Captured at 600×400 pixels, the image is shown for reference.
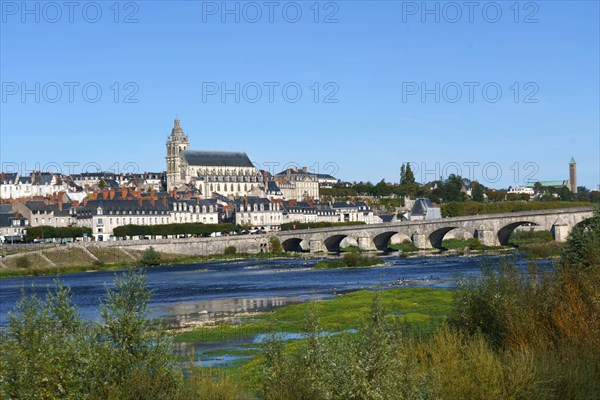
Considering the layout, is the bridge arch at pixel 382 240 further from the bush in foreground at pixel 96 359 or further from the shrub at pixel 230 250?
the bush in foreground at pixel 96 359

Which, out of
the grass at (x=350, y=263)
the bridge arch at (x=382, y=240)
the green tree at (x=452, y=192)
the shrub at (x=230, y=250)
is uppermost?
the green tree at (x=452, y=192)

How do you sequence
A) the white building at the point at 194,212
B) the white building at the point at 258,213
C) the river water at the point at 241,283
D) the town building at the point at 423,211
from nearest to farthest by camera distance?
the river water at the point at 241,283 < the white building at the point at 194,212 < the white building at the point at 258,213 < the town building at the point at 423,211

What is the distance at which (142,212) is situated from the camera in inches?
4722

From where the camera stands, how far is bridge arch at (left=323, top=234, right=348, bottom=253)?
106438 millimetres

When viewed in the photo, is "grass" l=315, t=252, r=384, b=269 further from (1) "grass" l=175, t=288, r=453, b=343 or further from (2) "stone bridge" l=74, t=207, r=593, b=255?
(1) "grass" l=175, t=288, r=453, b=343

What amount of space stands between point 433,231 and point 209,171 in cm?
8090

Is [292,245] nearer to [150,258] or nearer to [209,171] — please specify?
[150,258]

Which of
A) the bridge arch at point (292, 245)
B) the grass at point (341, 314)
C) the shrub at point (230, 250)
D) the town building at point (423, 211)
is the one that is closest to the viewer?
the grass at point (341, 314)

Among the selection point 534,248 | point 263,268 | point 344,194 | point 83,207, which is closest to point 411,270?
point 534,248

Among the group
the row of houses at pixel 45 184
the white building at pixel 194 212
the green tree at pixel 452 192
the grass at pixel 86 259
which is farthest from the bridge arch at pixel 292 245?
the green tree at pixel 452 192

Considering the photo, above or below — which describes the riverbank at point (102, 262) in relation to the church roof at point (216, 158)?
below

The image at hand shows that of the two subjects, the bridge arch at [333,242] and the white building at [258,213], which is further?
the white building at [258,213]

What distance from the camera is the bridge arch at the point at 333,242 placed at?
106438mm

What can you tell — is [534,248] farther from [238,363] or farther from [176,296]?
[238,363]
